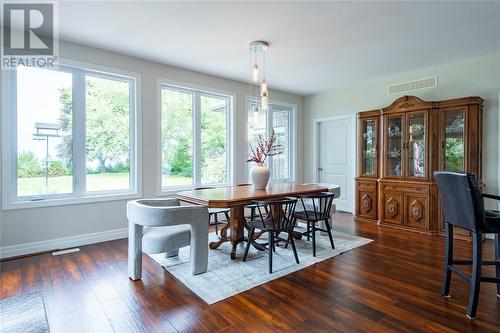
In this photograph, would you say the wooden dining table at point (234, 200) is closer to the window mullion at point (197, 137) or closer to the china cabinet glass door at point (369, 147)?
the window mullion at point (197, 137)

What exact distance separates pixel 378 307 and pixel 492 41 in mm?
→ 3599

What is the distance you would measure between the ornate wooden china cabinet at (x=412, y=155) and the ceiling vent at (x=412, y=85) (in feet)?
1.50

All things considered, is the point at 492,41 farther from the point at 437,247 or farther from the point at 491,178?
the point at 437,247

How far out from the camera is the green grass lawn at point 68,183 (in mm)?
3273

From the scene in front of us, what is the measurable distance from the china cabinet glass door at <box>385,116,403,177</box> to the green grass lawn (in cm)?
370

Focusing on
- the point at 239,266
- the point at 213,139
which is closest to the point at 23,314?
the point at 239,266

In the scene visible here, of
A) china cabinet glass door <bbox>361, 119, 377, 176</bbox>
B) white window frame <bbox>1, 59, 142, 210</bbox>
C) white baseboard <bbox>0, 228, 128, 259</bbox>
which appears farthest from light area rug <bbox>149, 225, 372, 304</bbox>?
china cabinet glass door <bbox>361, 119, 377, 176</bbox>

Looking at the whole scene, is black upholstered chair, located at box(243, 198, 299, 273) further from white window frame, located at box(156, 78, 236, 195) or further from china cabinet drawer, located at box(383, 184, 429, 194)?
china cabinet drawer, located at box(383, 184, 429, 194)

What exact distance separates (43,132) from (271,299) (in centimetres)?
335

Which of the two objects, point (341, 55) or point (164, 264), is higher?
point (341, 55)

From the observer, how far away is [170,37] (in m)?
3.28

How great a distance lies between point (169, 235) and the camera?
2.51 m

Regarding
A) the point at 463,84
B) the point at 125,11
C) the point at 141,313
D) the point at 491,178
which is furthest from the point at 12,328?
the point at 463,84

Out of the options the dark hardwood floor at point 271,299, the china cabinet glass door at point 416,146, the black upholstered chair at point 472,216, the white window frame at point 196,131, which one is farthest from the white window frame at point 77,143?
the china cabinet glass door at point 416,146
